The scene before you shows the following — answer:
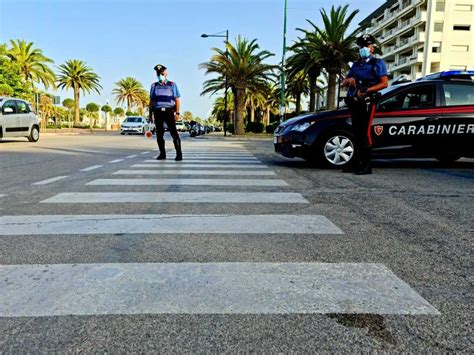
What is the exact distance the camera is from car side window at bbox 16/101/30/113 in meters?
16.1

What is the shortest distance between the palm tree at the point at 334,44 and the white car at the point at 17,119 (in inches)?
735

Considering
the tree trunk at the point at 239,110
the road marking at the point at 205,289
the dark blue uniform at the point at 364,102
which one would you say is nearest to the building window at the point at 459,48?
the tree trunk at the point at 239,110

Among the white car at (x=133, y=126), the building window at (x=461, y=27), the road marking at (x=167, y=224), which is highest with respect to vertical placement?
the building window at (x=461, y=27)

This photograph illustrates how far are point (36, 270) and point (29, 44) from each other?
1891 inches

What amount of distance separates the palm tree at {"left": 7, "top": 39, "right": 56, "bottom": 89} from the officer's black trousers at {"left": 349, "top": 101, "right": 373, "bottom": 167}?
4273 cm

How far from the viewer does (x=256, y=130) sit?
43125 millimetres

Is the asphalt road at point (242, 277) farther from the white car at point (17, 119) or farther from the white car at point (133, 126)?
the white car at point (133, 126)

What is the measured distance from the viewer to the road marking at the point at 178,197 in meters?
4.50

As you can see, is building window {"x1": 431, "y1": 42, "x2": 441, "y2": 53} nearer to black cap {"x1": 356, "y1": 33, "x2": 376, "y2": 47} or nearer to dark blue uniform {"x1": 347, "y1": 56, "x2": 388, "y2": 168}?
black cap {"x1": 356, "y1": 33, "x2": 376, "y2": 47}

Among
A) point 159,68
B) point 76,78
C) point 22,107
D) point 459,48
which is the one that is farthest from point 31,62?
point 459,48

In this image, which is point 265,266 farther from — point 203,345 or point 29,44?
point 29,44

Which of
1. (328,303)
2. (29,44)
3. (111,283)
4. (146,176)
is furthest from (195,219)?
(29,44)

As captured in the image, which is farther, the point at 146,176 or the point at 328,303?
the point at 146,176

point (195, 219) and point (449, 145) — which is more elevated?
point (449, 145)
